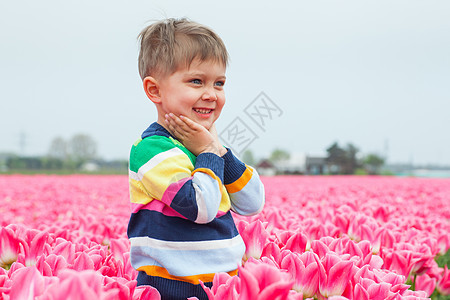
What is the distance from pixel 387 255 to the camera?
6.56 ft

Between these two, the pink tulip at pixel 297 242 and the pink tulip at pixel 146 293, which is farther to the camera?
the pink tulip at pixel 297 242

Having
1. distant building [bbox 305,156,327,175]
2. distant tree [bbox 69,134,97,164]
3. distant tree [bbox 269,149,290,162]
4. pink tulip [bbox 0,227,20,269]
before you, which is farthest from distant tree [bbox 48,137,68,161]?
pink tulip [bbox 0,227,20,269]

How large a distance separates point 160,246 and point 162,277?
0.42 feet

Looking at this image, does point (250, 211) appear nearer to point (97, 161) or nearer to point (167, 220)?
point (167, 220)

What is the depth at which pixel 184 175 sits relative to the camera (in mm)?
1476

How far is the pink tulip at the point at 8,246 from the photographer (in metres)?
1.91

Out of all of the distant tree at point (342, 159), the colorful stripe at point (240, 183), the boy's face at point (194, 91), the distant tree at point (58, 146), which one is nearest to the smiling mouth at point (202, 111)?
the boy's face at point (194, 91)

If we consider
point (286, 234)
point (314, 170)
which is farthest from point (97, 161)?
point (286, 234)

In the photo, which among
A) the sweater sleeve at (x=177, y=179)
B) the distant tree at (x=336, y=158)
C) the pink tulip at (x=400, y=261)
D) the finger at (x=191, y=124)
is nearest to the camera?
the sweater sleeve at (x=177, y=179)

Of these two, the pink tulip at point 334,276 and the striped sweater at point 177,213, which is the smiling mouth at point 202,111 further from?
the pink tulip at point 334,276

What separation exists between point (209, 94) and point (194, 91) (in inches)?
2.6

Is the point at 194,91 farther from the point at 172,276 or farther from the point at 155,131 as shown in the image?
the point at 172,276

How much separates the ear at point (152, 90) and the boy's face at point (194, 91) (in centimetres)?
3

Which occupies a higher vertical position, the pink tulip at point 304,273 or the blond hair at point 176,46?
the blond hair at point 176,46
